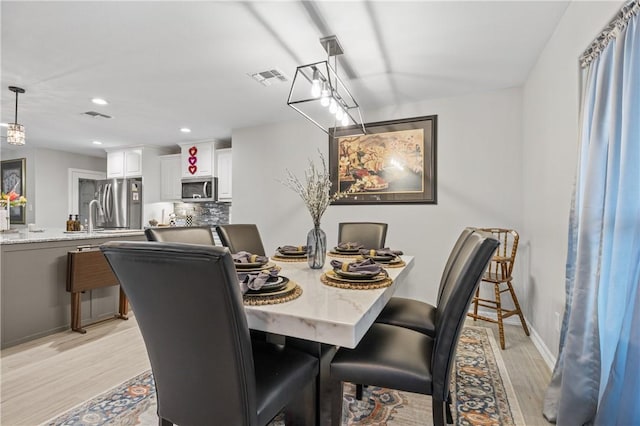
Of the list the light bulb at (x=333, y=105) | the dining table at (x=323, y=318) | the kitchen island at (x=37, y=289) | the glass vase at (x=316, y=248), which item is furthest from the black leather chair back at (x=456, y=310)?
the kitchen island at (x=37, y=289)

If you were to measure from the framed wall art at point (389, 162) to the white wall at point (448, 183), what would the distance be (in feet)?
0.28

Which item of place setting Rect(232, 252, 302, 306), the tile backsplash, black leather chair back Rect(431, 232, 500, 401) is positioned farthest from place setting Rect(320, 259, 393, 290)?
the tile backsplash

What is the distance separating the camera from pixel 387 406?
176 centimetres

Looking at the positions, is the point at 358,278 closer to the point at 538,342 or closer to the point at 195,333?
the point at 195,333

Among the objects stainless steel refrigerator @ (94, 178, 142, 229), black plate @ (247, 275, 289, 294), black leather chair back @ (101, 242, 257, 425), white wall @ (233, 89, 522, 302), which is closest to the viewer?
black leather chair back @ (101, 242, 257, 425)

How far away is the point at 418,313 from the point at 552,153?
5.08 feet

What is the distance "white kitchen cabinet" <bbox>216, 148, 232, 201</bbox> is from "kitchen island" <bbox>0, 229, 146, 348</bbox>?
206 cm

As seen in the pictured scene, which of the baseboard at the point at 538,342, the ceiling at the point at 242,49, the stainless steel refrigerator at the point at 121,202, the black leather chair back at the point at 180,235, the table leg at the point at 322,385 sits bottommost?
the baseboard at the point at 538,342

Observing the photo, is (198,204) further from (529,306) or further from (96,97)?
(529,306)

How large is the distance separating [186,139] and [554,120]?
16.0 feet

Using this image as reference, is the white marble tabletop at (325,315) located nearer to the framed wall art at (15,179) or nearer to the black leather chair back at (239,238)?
the black leather chair back at (239,238)

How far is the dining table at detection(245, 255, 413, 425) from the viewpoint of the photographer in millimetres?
942

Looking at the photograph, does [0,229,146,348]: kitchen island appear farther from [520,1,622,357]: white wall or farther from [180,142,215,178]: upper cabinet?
[520,1,622,357]: white wall

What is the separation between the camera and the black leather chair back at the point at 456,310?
1.10 metres
